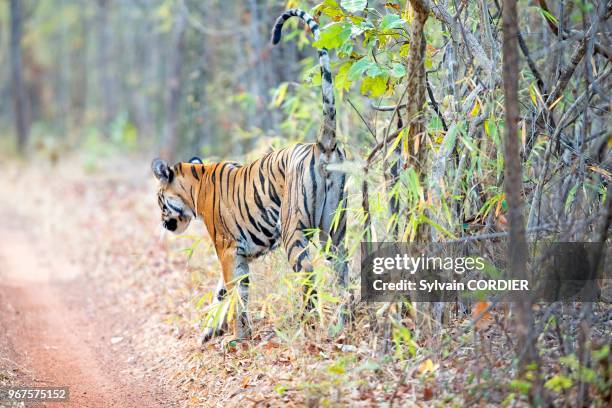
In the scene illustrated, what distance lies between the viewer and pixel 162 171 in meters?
7.30

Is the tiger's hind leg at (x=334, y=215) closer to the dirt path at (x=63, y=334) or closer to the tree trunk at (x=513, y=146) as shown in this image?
the tree trunk at (x=513, y=146)

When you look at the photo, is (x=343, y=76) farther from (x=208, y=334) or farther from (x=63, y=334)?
(x=63, y=334)

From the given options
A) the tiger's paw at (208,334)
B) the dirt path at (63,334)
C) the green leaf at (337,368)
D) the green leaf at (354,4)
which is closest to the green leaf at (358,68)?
the green leaf at (354,4)

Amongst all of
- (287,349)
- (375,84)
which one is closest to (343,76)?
(375,84)

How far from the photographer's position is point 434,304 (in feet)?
18.4

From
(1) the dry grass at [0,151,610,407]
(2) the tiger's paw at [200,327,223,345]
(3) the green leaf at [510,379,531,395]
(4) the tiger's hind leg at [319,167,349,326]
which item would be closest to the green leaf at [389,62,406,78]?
(4) the tiger's hind leg at [319,167,349,326]

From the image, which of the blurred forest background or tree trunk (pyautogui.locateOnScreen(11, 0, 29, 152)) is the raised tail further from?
tree trunk (pyautogui.locateOnScreen(11, 0, 29, 152))

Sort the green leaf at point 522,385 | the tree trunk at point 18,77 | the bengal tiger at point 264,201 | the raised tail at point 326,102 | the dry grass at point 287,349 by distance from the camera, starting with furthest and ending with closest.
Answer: the tree trunk at point 18,77 < the bengal tiger at point 264,201 < the raised tail at point 326,102 < the dry grass at point 287,349 < the green leaf at point 522,385

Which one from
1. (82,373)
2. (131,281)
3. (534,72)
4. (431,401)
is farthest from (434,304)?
(131,281)

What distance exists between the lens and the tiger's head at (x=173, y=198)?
290 inches

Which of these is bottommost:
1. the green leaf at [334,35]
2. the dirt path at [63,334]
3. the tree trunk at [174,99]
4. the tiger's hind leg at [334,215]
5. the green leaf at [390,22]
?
the dirt path at [63,334]

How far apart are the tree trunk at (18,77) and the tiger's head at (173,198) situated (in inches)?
612

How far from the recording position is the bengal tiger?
5.98m

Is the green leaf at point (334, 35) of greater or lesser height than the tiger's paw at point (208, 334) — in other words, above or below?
above
